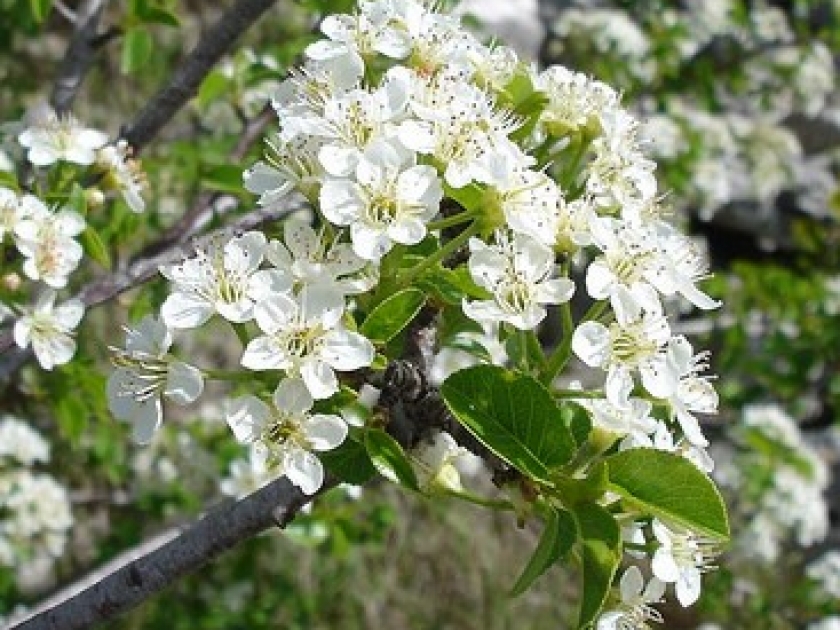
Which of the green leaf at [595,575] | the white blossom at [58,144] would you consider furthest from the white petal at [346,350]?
the white blossom at [58,144]

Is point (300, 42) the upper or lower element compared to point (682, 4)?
upper

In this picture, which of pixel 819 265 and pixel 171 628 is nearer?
pixel 171 628

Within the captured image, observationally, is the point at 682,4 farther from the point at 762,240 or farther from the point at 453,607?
the point at 453,607

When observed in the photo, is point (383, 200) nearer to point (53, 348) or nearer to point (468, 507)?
point (53, 348)

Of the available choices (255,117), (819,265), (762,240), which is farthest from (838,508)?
(255,117)

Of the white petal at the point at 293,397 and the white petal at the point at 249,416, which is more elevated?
the white petal at the point at 293,397

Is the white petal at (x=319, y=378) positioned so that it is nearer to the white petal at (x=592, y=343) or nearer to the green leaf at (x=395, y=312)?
the green leaf at (x=395, y=312)

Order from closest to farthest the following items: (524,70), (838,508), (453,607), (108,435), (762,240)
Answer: (524,70) < (108,435) < (453,607) < (838,508) < (762,240)
